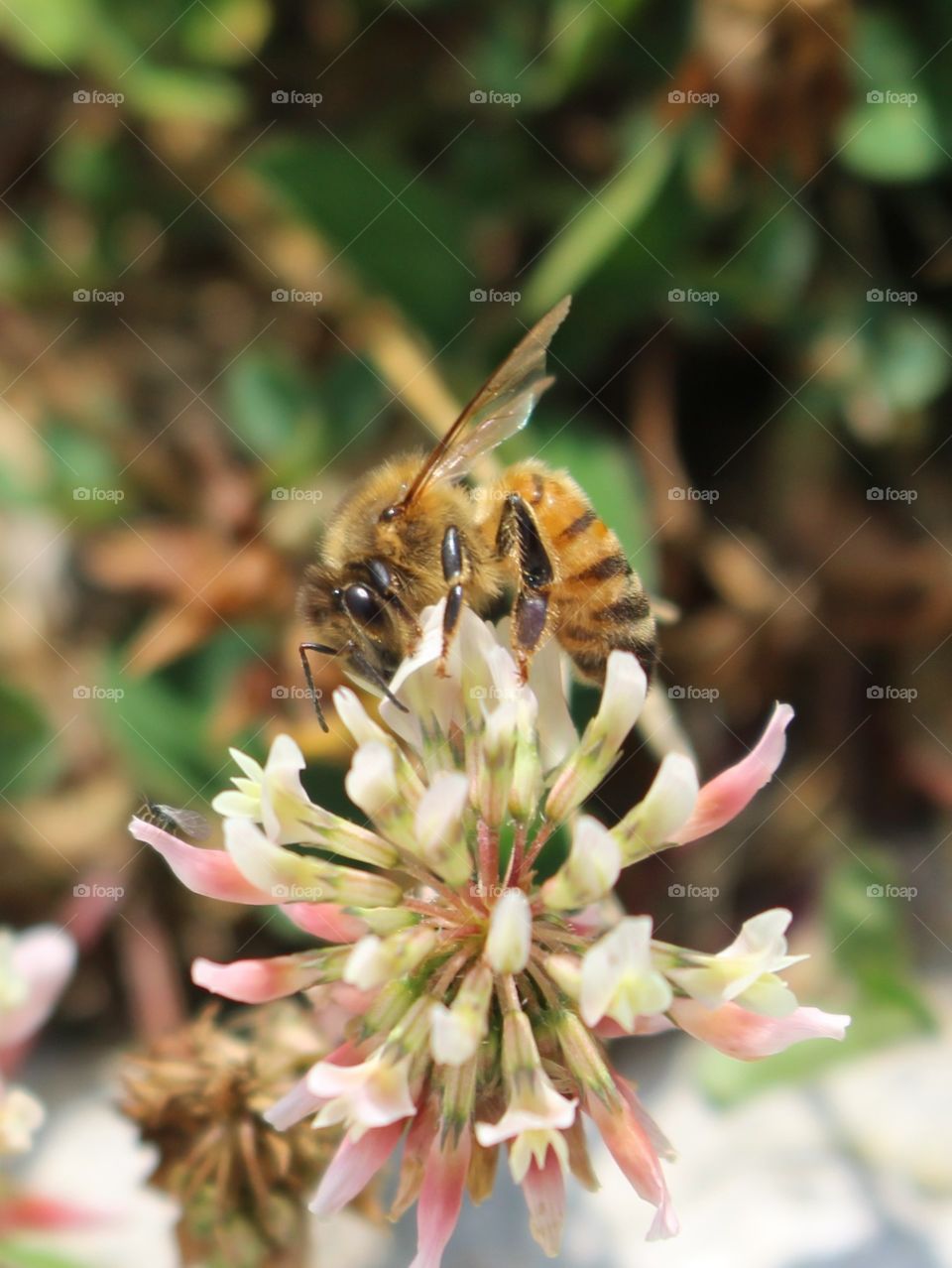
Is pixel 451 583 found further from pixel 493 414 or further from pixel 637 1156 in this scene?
pixel 637 1156

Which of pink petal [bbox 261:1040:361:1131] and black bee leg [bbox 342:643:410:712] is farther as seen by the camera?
black bee leg [bbox 342:643:410:712]

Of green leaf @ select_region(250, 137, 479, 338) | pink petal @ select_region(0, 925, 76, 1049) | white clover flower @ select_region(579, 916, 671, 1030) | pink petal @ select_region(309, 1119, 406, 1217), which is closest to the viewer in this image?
white clover flower @ select_region(579, 916, 671, 1030)

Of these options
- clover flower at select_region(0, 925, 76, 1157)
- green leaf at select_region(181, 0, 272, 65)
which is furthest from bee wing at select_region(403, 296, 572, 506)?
green leaf at select_region(181, 0, 272, 65)

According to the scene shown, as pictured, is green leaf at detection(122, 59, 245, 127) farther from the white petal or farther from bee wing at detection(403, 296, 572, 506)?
the white petal

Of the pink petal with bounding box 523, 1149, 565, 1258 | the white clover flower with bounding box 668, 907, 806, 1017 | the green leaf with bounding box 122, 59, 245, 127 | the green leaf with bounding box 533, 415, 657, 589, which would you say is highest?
the green leaf with bounding box 122, 59, 245, 127

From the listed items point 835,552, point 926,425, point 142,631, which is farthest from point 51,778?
point 926,425

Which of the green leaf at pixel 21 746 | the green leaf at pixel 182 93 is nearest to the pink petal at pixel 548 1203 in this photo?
the green leaf at pixel 21 746
